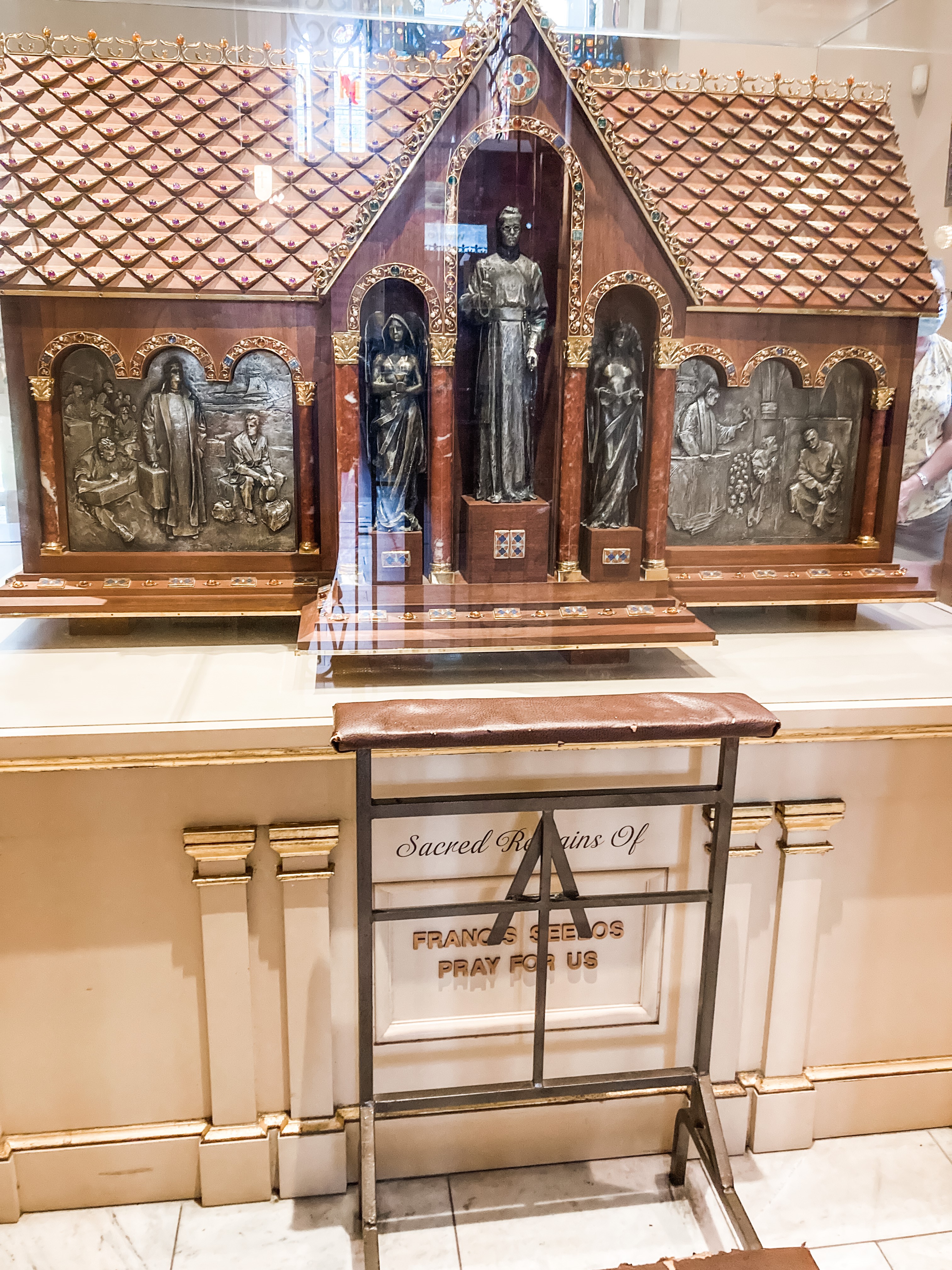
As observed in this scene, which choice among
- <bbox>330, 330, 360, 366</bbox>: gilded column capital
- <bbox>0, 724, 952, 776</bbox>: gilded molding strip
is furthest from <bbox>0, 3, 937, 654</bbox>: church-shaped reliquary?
<bbox>0, 724, 952, 776</bbox>: gilded molding strip

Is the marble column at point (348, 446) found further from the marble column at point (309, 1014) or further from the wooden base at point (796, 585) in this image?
the wooden base at point (796, 585)

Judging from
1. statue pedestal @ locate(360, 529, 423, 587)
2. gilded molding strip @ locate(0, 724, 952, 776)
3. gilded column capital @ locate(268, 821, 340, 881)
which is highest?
statue pedestal @ locate(360, 529, 423, 587)

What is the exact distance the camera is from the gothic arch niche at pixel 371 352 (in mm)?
2879

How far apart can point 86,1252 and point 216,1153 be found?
0.39m

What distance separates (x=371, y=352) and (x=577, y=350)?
0.62 meters

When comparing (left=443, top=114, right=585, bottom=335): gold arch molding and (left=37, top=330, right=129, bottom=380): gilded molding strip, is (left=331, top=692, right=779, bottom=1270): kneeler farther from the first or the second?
(left=37, top=330, right=129, bottom=380): gilded molding strip

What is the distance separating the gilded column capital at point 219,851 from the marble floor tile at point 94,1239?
0.98 m

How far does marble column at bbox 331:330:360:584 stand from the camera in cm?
290

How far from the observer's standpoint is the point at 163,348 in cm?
303

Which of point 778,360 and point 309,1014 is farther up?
point 778,360

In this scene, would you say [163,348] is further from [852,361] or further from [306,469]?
[852,361]

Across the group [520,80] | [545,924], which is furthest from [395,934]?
[520,80]

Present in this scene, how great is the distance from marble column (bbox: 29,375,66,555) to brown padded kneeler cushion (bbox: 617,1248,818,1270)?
8.44 ft

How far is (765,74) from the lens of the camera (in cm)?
330
